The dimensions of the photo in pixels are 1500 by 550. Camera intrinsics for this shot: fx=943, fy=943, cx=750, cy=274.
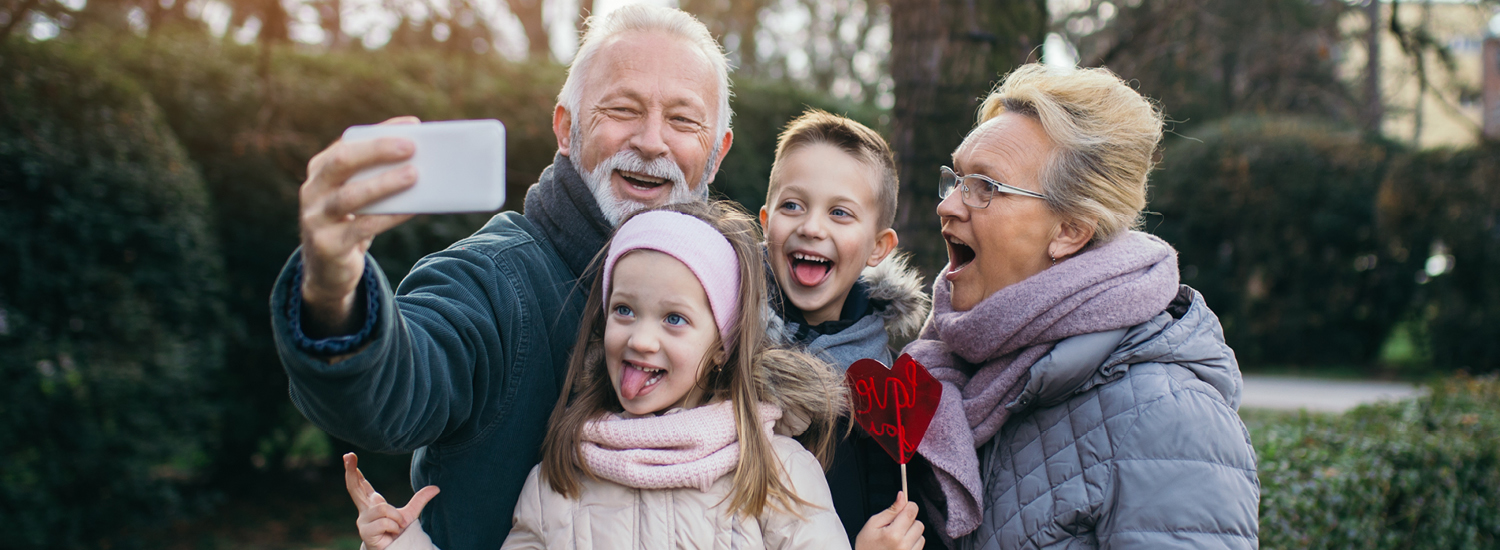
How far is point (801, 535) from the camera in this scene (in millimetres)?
1877

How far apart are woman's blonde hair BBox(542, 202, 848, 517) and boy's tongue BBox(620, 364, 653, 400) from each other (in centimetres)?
9

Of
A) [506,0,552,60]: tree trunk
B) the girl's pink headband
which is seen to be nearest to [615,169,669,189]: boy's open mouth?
the girl's pink headband

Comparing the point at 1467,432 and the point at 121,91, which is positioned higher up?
the point at 121,91

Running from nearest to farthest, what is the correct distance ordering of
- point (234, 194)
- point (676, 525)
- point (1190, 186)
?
point (676, 525), point (234, 194), point (1190, 186)

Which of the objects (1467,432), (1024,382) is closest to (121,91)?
(1024,382)

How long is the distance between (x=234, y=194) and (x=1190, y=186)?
43.1 feet

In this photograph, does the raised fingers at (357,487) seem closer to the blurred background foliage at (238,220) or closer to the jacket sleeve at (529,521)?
the jacket sleeve at (529,521)

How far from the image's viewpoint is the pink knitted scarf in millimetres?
2023

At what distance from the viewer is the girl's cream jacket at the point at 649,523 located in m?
1.83

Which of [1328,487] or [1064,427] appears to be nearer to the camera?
[1064,427]

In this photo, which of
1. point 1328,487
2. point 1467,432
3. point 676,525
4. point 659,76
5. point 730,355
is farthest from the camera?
point 1467,432

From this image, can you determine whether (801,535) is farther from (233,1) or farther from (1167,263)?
(233,1)

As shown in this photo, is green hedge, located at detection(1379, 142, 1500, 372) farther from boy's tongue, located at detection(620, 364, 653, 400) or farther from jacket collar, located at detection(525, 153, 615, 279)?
boy's tongue, located at detection(620, 364, 653, 400)

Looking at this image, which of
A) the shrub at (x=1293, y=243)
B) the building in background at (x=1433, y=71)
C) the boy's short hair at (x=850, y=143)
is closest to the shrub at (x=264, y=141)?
the boy's short hair at (x=850, y=143)
